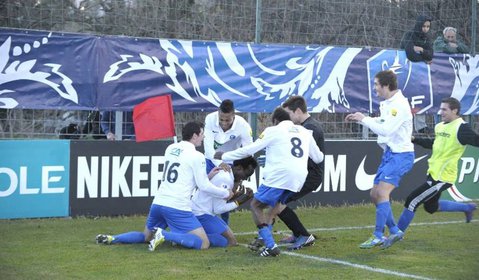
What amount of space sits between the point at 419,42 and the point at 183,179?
747 centimetres

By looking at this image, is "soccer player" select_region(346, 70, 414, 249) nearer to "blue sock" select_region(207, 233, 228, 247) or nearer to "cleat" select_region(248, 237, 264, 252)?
"cleat" select_region(248, 237, 264, 252)

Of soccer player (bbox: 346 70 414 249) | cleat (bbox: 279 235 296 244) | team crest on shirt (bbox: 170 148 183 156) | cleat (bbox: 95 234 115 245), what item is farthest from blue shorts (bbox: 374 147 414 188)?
cleat (bbox: 95 234 115 245)

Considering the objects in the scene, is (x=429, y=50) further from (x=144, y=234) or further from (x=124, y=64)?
(x=144, y=234)

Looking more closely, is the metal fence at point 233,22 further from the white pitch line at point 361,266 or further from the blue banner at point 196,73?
the white pitch line at point 361,266

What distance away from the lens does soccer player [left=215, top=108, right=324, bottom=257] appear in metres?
9.92

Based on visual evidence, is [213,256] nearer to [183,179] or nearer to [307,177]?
[183,179]

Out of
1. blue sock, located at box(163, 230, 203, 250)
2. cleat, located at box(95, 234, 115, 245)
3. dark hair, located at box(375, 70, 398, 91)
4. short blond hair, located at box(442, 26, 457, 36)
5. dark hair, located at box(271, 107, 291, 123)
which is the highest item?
short blond hair, located at box(442, 26, 457, 36)

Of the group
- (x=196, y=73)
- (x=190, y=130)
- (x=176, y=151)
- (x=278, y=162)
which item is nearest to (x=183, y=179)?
(x=176, y=151)

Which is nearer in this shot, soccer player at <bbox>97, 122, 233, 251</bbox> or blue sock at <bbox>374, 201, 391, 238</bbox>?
soccer player at <bbox>97, 122, 233, 251</bbox>

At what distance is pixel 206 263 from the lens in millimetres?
9312

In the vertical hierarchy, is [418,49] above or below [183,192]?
above

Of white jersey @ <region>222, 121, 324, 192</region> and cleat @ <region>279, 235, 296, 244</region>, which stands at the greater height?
white jersey @ <region>222, 121, 324, 192</region>

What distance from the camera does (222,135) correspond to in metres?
11.6

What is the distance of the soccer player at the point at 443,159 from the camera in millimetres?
11109
